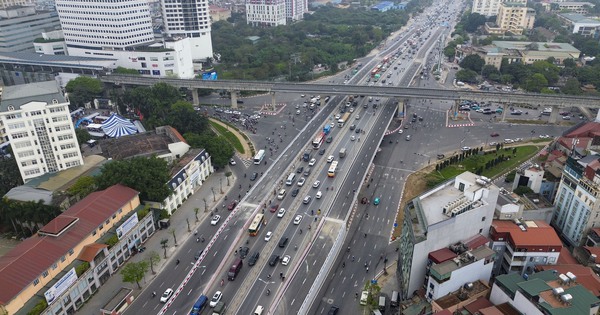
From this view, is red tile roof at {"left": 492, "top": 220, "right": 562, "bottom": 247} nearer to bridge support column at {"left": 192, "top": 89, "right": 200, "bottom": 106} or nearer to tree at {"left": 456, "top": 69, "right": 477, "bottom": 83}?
bridge support column at {"left": 192, "top": 89, "right": 200, "bottom": 106}

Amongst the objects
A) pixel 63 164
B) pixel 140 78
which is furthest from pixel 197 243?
pixel 140 78

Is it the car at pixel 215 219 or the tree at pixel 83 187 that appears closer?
the tree at pixel 83 187

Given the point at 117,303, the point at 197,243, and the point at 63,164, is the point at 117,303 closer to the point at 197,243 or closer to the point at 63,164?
the point at 197,243

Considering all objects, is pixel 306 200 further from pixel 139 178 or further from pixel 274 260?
pixel 139 178

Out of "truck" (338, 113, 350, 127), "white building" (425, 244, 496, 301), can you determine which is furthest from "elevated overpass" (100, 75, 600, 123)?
"white building" (425, 244, 496, 301)

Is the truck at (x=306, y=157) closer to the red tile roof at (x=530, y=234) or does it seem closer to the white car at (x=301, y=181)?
the white car at (x=301, y=181)

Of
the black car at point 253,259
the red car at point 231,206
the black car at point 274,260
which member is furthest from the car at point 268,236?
the red car at point 231,206

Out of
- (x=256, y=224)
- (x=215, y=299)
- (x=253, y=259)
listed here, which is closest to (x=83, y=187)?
(x=256, y=224)
